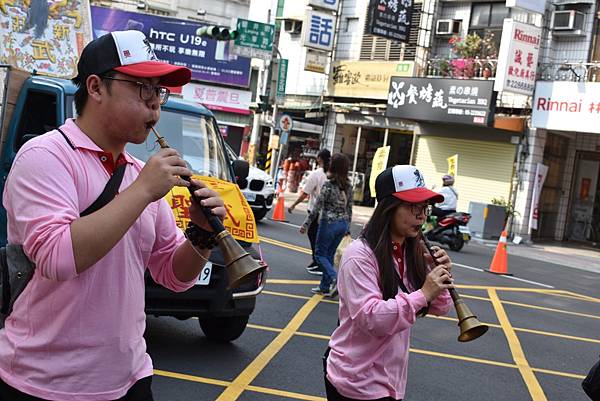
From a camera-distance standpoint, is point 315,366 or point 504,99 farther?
point 504,99

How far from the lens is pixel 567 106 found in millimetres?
20469

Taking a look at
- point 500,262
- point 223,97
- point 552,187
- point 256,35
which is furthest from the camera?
point 223,97

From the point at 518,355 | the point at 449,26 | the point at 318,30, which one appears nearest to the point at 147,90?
the point at 518,355

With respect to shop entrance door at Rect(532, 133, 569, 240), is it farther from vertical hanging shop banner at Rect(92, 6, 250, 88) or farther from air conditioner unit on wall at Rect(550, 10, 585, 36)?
vertical hanging shop banner at Rect(92, 6, 250, 88)

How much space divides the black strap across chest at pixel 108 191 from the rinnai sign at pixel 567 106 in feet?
63.4

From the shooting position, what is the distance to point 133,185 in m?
2.11

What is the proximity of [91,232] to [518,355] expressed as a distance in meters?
6.62

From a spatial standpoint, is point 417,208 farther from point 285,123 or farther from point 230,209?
point 285,123

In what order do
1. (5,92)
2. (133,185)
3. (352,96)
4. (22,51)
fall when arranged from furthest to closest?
(352,96), (22,51), (5,92), (133,185)

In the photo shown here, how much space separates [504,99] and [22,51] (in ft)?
56.1

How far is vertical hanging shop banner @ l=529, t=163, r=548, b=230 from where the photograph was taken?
21781mm

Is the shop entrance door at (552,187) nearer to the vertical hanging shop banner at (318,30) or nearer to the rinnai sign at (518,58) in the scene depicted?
the rinnai sign at (518,58)

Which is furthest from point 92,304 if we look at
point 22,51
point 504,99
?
point 504,99

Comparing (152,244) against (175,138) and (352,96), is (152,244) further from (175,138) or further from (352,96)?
(352,96)
